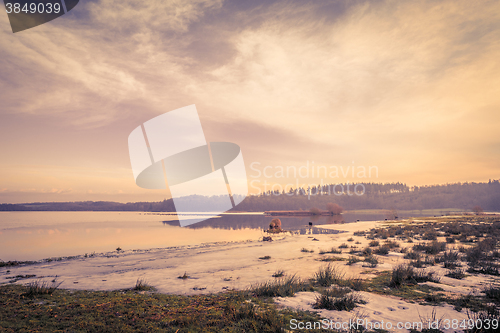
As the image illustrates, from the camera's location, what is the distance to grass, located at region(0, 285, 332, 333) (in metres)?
4.80

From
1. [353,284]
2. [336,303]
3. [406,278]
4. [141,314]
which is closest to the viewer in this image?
[141,314]

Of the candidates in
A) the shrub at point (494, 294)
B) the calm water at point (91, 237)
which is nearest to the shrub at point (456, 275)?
the shrub at point (494, 294)

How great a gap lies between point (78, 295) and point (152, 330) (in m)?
4.81

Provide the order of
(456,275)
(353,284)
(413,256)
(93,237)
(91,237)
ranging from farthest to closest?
(93,237) → (91,237) → (413,256) → (456,275) → (353,284)

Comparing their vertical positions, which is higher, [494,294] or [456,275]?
[494,294]

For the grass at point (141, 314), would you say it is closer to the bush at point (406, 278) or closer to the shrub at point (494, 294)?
the bush at point (406, 278)

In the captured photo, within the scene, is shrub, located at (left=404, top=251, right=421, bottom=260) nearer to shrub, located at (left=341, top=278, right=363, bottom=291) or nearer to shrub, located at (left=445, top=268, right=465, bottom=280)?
shrub, located at (left=445, top=268, right=465, bottom=280)

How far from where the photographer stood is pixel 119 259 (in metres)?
17.0

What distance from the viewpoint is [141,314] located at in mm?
5676

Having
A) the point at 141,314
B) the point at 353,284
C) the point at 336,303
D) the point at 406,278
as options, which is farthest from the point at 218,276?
the point at 406,278

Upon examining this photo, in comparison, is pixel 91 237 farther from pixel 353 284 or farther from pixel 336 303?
pixel 336 303

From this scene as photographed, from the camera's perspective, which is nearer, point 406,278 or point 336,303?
point 336,303

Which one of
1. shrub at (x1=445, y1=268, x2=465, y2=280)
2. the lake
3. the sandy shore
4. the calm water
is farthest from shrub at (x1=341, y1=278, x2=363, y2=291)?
the calm water

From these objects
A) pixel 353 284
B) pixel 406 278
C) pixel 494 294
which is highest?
pixel 494 294
